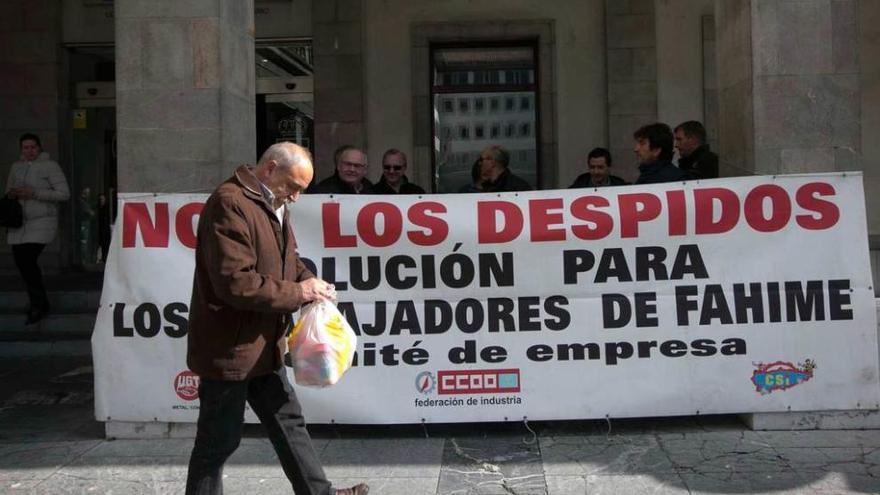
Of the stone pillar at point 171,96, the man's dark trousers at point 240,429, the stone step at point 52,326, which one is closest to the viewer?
the man's dark trousers at point 240,429

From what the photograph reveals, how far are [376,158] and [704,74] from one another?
4.21 metres

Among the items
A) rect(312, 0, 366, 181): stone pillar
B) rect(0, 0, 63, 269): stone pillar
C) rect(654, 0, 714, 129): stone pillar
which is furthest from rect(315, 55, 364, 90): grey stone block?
rect(654, 0, 714, 129): stone pillar

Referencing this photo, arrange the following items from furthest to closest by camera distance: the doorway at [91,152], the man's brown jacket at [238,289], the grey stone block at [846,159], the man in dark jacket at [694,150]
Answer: the doorway at [91,152]
the man in dark jacket at [694,150]
the grey stone block at [846,159]
the man's brown jacket at [238,289]

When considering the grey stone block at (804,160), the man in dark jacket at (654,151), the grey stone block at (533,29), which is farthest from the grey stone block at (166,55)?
the grey stone block at (533,29)

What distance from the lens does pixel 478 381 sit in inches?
235

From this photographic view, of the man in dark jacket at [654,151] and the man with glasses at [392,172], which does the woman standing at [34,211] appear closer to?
the man with glasses at [392,172]

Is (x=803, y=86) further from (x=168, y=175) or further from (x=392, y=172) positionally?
(x=168, y=175)

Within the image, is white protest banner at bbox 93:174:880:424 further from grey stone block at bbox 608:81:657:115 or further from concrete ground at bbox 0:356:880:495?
grey stone block at bbox 608:81:657:115

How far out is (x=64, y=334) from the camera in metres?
9.43

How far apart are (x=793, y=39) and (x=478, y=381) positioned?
3227 millimetres

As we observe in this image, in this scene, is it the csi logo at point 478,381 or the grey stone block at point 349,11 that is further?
the grey stone block at point 349,11

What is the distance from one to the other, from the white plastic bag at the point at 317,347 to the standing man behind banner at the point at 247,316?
0.29ft

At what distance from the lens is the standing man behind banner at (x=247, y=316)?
155 inches

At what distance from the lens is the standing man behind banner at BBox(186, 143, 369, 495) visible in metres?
3.94
